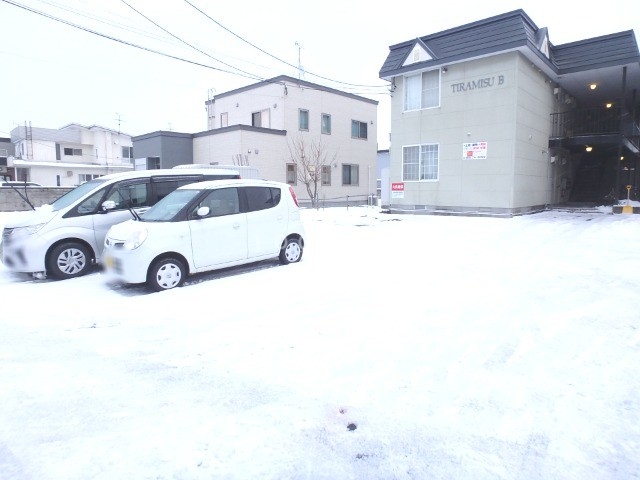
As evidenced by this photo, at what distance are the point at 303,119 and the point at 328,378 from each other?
21007 millimetres

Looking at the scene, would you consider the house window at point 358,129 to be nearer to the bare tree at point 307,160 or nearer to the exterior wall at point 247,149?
the bare tree at point 307,160

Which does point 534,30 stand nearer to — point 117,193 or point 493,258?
point 493,258

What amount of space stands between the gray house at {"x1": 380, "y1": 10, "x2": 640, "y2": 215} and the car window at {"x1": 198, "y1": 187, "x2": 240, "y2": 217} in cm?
1072

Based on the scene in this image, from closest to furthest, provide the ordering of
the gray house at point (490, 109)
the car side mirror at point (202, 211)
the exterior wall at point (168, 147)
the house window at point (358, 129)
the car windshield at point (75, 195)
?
the car side mirror at point (202, 211)
the car windshield at point (75, 195)
the gray house at point (490, 109)
the exterior wall at point (168, 147)
the house window at point (358, 129)

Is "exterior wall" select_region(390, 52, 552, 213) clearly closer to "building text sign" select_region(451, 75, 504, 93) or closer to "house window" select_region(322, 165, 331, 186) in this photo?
"building text sign" select_region(451, 75, 504, 93)

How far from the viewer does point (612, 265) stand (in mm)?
6676

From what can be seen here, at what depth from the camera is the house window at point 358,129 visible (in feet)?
83.8

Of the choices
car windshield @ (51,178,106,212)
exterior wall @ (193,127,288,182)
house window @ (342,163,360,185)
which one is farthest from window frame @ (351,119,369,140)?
car windshield @ (51,178,106,212)

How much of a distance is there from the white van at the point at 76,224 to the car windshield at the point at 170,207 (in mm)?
986

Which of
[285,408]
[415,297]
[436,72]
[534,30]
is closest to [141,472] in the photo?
[285,408]

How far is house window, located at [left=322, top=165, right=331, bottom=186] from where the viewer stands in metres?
23.8

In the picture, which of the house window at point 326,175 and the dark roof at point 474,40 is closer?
the dark roof at point 474,40

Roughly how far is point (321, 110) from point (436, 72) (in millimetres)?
9028

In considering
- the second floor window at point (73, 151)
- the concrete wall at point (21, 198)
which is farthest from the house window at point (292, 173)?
the second floor window at point (73, 151)
